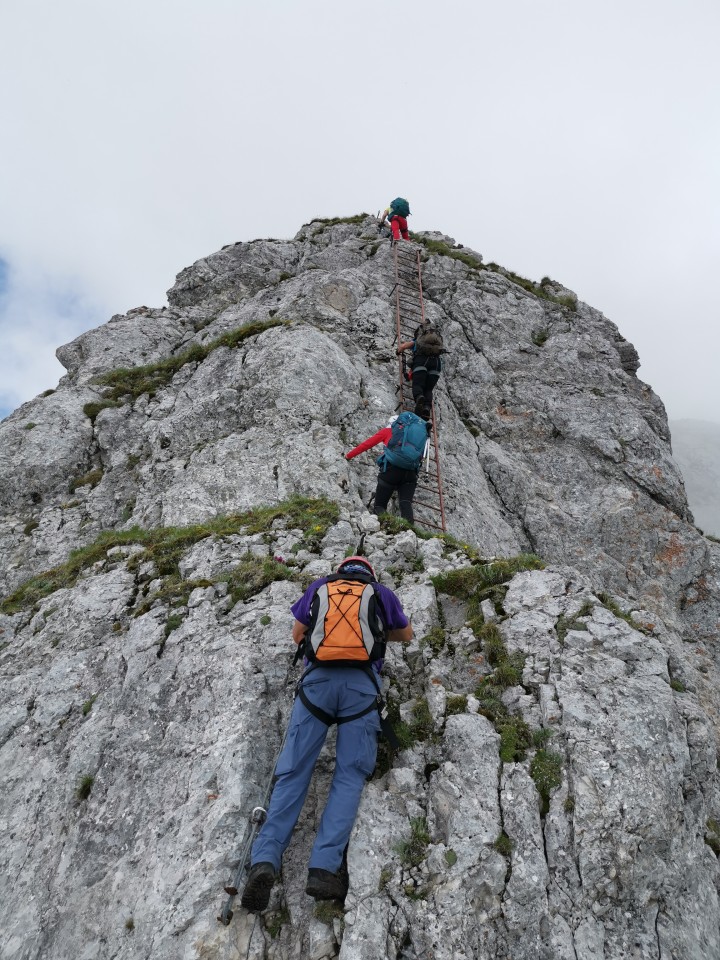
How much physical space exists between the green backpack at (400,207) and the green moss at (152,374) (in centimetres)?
1338

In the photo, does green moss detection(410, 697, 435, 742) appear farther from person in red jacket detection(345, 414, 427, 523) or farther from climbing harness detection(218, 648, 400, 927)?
person in red jacket detection(345, 414, 427, 523)

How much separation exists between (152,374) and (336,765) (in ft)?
60.4

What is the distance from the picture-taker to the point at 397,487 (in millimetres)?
14641

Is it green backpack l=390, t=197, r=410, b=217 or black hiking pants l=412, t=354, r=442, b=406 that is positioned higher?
green backpack l=390, t=197, r=410, b=217

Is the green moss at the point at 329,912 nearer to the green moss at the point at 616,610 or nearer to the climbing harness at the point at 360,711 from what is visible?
the climbing harness at the point at 360,711

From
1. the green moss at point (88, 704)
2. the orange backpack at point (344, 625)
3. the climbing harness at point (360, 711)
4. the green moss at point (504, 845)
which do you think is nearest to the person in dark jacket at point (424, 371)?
the orange backpack at point (344, 625)

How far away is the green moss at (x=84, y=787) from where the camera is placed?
8.27 metres

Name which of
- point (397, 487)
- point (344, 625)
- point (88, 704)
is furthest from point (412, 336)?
point (88, 704)

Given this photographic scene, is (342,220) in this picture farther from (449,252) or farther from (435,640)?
(435,640)

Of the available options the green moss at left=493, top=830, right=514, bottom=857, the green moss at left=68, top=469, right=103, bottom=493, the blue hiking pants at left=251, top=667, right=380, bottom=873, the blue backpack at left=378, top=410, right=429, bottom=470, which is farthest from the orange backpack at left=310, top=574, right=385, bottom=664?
the green moss at left=68, top=469, right=103, bottom=493

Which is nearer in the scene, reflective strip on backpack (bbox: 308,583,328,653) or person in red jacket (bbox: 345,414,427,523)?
reflective strip on backpack (bbox: 308,583,328,653)

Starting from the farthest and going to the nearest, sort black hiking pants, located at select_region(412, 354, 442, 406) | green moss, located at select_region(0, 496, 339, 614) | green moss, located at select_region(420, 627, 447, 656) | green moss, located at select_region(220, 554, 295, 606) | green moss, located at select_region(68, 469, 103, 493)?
black hiking pants, located at select_region(412, 354, 442, 406) < green moss, located at select_region(68, 469, 103, 493) < green moss, located at select_region(0, 496, 339, 614) < green moss, located at select_region(220, 554, 295, 606) < green moss, located at select_region(420, 627, 447, 656)

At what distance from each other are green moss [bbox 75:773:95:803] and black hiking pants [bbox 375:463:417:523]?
842 cm

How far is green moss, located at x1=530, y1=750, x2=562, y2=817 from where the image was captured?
6.97 meters
